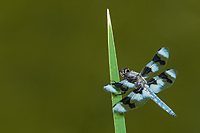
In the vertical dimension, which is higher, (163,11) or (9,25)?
(163,11)

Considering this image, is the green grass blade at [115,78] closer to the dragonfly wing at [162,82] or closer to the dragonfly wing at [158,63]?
the dragonfly wing at [162,82]

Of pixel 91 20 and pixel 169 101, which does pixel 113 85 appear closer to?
pixel 169 101

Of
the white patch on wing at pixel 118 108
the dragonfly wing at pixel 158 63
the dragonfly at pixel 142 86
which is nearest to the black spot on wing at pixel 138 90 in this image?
the dragonfly at pixel 142 86

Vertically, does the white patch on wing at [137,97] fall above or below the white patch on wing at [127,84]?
below

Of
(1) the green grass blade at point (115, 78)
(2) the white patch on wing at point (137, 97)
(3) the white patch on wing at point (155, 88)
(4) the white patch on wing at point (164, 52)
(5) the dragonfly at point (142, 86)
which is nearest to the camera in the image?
(1) the green grass blade at point (115, 78)

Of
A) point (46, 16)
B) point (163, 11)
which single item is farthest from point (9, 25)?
point (163, 11)

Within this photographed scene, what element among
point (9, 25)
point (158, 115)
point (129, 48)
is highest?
point (9, 25)

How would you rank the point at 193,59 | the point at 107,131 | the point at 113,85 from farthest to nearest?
1. the point at 193,59
2. the point at 107,131
3. the point at 113,85

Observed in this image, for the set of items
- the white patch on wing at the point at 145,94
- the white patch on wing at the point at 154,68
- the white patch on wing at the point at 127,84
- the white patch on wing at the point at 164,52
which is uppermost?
the white patch on wing at the point at 164,52

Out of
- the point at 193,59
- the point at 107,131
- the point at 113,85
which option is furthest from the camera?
the point at 193,59
